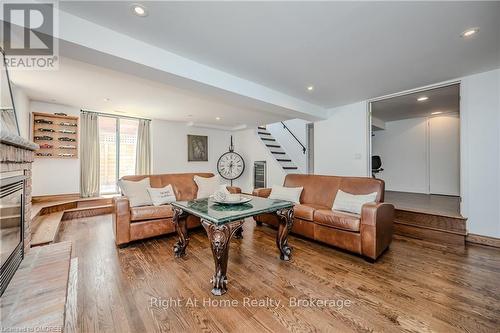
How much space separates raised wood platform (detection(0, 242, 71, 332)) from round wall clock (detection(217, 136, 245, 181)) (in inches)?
217

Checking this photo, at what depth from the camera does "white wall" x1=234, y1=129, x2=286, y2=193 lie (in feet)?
20.8

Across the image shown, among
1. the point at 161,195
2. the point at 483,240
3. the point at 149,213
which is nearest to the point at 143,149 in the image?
the point at 161,195

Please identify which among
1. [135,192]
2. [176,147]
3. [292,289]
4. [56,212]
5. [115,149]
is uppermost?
[176,147]

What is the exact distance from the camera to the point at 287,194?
139 inches

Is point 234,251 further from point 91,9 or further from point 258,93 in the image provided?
point 91,9

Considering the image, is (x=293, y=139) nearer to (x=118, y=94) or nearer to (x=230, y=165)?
(x=230, y=165)

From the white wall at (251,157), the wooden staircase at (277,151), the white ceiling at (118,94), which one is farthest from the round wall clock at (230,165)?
the white ceiling at (118,94)

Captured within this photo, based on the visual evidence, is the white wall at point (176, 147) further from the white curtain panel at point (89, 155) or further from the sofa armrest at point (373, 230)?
the sofa armrest at point (373, 230)

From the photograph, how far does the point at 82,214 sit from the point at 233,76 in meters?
4.34

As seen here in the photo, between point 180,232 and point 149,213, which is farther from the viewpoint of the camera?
point 149,213

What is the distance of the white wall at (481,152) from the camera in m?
2.82

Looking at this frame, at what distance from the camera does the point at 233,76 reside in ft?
9.55

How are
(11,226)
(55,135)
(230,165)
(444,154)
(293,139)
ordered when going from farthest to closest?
(230,165)
(293,139)
(444,154)
(55,135)
(11,226)

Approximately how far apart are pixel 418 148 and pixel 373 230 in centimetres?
485
